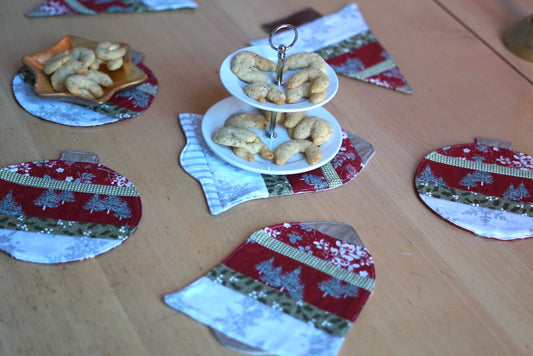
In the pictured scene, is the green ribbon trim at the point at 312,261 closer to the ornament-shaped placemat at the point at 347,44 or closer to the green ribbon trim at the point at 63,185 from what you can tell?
the green ribbon trim at the point at 63,185

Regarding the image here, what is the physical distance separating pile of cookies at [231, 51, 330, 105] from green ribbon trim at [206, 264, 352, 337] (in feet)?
0.78

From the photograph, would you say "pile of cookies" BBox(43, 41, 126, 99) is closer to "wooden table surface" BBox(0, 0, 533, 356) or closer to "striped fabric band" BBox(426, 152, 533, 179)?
"wooden table surface" BBox(0, 0, 533, 356)

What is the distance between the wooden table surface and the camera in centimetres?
63

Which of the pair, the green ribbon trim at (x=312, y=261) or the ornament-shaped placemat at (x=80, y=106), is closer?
the green ribbon trim at (x=312, y=261)

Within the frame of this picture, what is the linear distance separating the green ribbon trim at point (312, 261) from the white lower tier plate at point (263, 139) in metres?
0.11

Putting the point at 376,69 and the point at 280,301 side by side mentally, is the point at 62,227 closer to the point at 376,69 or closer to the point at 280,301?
the point at 280,301

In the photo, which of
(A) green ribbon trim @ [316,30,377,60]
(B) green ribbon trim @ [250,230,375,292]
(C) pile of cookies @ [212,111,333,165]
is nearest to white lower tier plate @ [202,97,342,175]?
(C) pile of cookies @ [212,111,333,165]

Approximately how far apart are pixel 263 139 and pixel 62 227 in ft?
1.06

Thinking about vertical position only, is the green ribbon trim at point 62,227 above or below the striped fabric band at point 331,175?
below

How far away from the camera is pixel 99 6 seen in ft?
3.71

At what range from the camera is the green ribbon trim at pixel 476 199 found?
2.64 ft

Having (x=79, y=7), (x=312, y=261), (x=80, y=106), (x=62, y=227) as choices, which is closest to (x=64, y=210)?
(x=62, y=227)

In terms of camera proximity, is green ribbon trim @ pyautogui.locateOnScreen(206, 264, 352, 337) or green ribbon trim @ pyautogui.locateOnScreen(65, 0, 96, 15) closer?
green ribbon trim @ pyautogui.locateOnScreen(206, 264, 352, 337)

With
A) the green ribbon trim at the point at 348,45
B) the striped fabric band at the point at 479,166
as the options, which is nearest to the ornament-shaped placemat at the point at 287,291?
the striped fabric band at the point at 479,166
